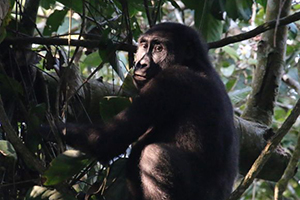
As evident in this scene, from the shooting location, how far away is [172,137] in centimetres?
374

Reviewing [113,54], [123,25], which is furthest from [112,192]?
[123,25]

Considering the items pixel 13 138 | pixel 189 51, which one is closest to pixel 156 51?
pixel 189 51

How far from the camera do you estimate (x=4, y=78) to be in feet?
11.3

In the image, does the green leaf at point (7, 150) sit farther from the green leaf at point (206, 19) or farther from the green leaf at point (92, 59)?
the green leaf at point (206, 19)

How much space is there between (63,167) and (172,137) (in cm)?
106

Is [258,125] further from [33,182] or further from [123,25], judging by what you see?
[33,182]

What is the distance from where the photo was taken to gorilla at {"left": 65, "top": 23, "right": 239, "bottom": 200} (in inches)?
138

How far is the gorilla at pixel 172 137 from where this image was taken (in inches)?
138

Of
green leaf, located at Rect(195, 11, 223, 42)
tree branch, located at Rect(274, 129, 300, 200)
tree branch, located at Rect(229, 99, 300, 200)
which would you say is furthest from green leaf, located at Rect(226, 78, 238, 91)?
tree branch, located at Rect(229, 99, 300, 200)

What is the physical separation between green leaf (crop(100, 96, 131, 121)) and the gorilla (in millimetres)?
43

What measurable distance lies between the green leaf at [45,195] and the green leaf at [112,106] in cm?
75

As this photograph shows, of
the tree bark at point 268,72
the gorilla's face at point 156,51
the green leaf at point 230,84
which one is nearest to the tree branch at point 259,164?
the gorilla's face at point 156,51

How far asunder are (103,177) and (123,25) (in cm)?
135

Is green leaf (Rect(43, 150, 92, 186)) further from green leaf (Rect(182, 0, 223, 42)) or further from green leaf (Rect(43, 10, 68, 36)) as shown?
green leaf (Rect(182, 0, 223, 42))
